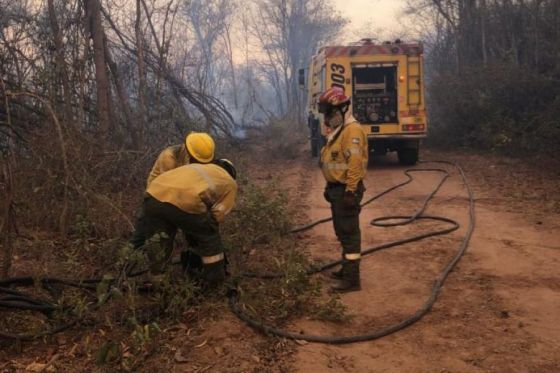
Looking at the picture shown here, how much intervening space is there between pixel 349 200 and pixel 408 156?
8196 mm

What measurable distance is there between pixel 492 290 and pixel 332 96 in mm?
2186

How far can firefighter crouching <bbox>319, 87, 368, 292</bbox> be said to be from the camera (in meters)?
4.80

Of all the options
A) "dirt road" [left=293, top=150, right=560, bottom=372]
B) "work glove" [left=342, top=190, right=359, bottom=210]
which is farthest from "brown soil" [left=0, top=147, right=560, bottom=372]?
"work glove" [left=342, top=190, right=359, bottom=210]

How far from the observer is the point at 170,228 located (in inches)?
174

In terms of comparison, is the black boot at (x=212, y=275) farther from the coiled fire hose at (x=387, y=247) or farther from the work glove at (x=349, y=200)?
the work glove at (x=349, y=200)

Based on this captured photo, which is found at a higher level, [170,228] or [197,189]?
[197,189]

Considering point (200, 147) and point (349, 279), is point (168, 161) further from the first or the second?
point (349, 279)

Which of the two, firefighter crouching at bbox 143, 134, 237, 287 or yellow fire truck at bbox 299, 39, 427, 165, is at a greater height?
yellow fire truck at bbox 299, 39, 427, 165

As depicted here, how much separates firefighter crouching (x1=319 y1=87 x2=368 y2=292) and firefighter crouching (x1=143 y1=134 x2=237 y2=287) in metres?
1.00

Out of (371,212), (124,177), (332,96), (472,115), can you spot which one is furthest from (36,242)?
(472,115)

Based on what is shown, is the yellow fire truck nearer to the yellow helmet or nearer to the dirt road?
the dirt road

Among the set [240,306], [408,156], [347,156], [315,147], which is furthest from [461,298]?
[315,147]

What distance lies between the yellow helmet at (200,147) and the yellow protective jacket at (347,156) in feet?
3.58

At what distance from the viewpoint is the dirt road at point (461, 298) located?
11.5 ft
